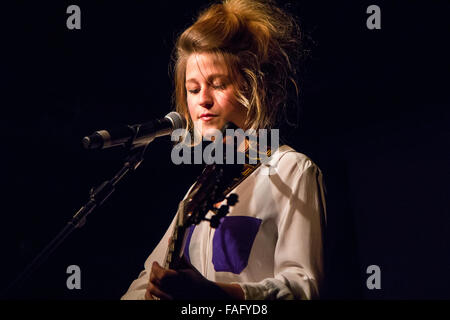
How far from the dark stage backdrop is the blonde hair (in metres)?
0.70

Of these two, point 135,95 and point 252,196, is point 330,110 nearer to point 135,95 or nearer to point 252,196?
point 135,95

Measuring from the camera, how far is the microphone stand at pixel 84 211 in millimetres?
1128

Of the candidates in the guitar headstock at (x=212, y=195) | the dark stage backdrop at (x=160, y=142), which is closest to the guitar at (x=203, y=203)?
the guitar headstock at (x=212, y=195)

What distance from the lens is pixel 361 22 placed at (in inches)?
85.1

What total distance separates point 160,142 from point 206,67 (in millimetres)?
1015

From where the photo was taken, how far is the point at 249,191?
121 centimetres

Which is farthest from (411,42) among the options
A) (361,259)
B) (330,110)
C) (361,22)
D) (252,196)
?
(252,196)

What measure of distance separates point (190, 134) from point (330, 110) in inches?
60.8

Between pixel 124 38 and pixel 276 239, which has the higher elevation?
pixel 124 38

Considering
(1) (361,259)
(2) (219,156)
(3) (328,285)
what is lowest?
(1) (361,259)

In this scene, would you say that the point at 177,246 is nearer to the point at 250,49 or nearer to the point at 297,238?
the point at 297,238

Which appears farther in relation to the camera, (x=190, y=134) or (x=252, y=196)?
(x=190, y=134)

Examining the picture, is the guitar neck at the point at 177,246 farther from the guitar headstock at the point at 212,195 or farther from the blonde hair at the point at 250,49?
the blonde hair at the point at 250,49

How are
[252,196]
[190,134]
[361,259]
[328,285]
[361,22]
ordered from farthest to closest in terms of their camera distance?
1. [361,259]
2. [361,22]
3. [190,134]
4. [252,196]
5. [328,285]
